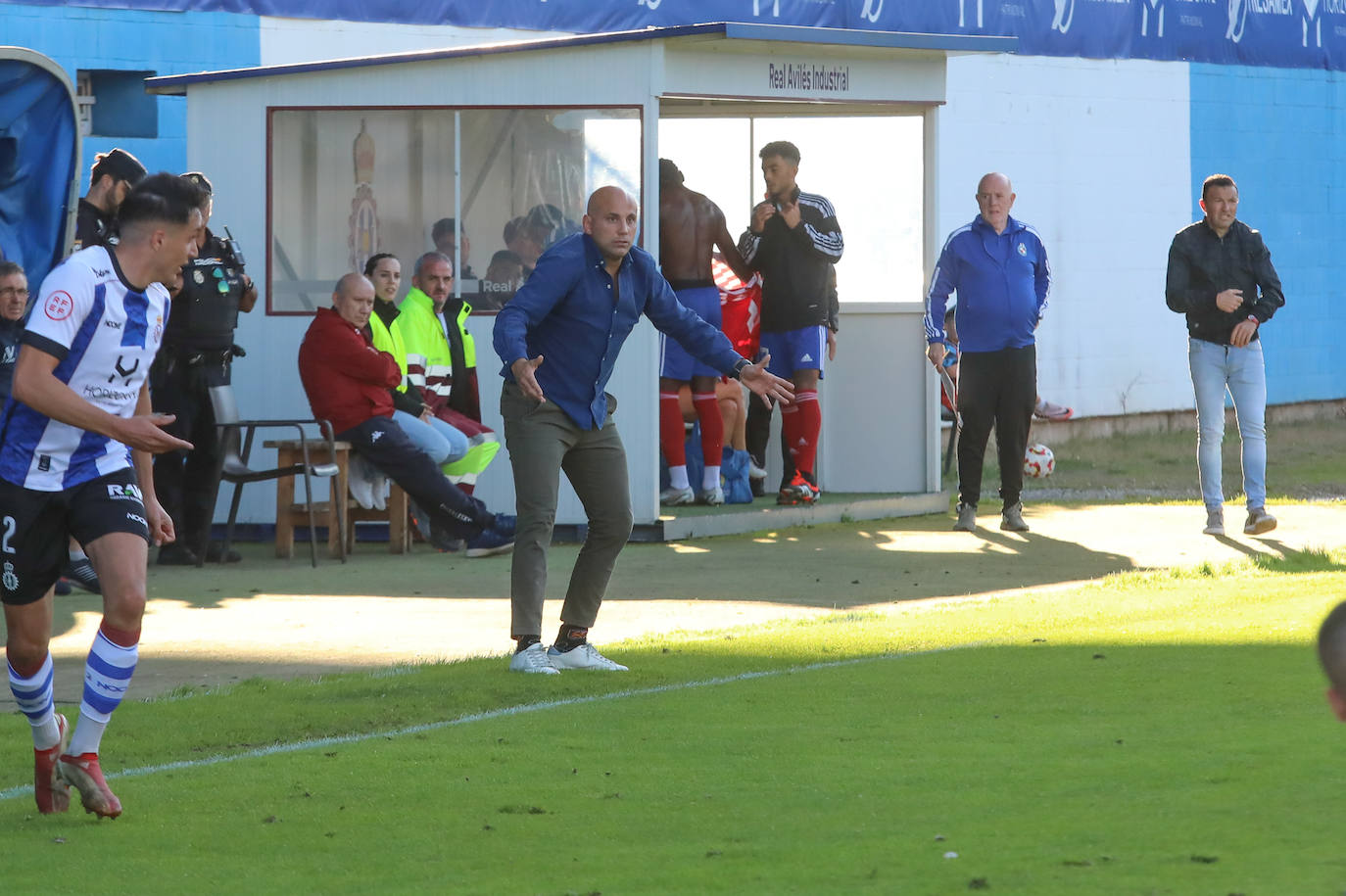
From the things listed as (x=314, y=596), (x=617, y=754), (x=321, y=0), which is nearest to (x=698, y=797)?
(x=617, y=754)

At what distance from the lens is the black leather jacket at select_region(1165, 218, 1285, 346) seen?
13.3 meters

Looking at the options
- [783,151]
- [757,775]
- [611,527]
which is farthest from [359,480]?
[757,775]

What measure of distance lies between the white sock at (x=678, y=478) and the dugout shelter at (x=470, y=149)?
123cm

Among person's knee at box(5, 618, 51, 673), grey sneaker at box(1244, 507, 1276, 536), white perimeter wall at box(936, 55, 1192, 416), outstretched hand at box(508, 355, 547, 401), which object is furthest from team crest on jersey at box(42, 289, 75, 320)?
white perimeter wall at box(936, 55, 1192, 416)

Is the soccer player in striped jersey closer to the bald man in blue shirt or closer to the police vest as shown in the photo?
the bald man in blue shirt

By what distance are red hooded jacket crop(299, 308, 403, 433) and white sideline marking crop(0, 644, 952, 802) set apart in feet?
16.4

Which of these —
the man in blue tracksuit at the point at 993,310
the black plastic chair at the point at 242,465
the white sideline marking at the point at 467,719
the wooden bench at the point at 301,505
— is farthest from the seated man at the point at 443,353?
the white sideline marking at the point at 467,719

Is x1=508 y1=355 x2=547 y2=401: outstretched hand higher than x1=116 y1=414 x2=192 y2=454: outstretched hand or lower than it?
higher

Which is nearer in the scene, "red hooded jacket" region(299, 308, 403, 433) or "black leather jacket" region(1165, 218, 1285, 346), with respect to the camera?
"red hooded jacket" region(299, 308, 403, 433)

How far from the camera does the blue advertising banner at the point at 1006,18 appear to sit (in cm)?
1738

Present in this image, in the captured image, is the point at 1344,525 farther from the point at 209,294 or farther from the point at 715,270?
the point at 209,294

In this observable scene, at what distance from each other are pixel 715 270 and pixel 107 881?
11.2 m

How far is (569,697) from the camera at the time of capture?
7.85 m

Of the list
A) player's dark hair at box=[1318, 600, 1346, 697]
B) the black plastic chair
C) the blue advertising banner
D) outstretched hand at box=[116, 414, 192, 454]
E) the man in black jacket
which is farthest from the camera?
the blue advertising banner
